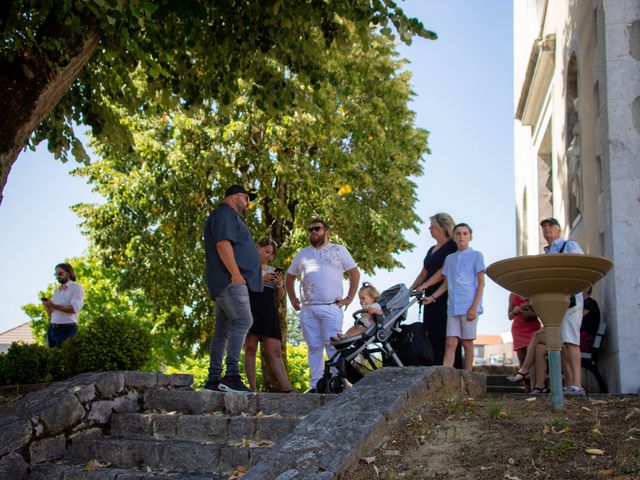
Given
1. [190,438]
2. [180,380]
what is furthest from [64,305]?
[190,438]

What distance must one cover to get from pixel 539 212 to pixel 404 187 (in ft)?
13.9

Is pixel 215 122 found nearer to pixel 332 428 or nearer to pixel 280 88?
pixel 280 88

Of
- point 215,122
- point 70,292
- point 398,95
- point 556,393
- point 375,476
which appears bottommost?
point 375,476

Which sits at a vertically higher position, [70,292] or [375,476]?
[70,292]

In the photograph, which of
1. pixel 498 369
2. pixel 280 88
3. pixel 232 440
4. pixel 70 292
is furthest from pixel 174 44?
pixel 498 369

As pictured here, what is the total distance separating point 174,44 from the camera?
10945 mm

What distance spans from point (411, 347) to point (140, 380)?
2795 millimetres

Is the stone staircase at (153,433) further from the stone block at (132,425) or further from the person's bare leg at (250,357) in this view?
the person's bare leg at (250,357)

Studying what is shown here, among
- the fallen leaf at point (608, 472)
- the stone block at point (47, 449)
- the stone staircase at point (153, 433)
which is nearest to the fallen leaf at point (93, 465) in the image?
the stone staircase at point (153, 433)

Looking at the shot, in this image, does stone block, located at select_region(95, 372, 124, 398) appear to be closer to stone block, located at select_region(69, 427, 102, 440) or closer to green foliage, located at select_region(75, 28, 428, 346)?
stone block, located at select_region(69, 427, 102, 440)

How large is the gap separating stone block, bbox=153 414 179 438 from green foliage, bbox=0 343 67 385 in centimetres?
438

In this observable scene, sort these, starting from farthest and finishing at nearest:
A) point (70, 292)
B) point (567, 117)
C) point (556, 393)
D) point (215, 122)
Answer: point (215, 122), point (567, 117), point (70, 292), point (556, 393)

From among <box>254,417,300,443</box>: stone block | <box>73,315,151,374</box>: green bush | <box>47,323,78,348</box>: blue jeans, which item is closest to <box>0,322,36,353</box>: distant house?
<box>47,323,78,348</box>: blue jeans

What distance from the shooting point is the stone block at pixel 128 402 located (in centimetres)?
835
